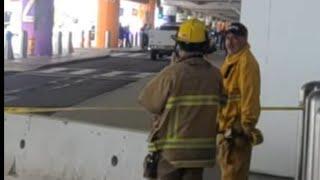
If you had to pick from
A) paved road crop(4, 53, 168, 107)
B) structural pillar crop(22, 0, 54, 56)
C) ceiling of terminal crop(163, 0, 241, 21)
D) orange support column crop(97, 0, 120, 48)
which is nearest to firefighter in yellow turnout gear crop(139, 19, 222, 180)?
paved road crop(4, 53, 168, 107)

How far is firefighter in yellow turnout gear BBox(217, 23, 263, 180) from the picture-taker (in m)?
5.65

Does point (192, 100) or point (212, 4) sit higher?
point (212, 4)

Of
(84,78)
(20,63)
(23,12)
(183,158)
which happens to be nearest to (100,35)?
(23,12)

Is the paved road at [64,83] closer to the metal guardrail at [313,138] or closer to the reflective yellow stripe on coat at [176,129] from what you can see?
the metal guardrail at [313,138]

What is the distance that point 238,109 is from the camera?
19.1ft

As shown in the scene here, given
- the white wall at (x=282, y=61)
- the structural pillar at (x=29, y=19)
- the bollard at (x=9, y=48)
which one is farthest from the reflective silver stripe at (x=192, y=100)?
the structural pillar at (x=29, y=19)

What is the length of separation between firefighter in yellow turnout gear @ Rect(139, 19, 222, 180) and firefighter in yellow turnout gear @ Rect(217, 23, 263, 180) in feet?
2.70

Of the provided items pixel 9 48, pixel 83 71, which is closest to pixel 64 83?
pixel 83 71

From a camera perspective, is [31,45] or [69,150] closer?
[69,150]

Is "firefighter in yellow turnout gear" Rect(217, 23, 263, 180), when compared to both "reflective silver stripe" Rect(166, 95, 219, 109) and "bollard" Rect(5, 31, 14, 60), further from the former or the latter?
"bollard" Rect(5, 31, 14, 60)

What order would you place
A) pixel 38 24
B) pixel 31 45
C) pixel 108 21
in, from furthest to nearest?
1. pixel 108 21
2. pixel 38 24
3. pixel 31 45

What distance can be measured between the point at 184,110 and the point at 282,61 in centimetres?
329

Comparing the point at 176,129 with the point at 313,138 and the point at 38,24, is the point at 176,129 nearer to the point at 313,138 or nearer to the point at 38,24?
the point at 313,138

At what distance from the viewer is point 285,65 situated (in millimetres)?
7719
